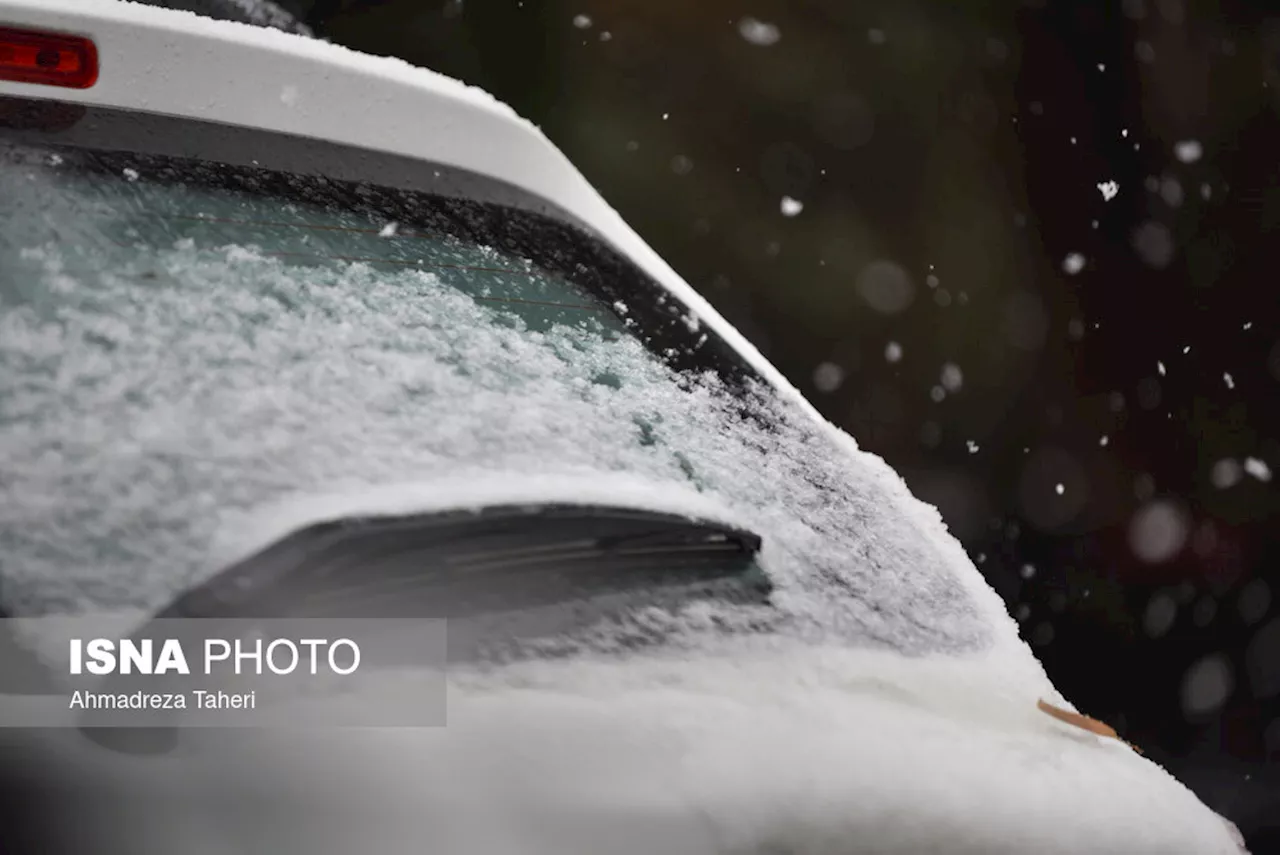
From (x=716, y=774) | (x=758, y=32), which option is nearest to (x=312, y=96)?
(x=716, y=774)

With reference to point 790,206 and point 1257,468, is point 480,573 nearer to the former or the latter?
point 790,206

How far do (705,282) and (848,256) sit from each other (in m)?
0.86

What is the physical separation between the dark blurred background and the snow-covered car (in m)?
5.20

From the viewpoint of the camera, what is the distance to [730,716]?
1.07 meters

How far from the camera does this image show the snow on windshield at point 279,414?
0.99 m

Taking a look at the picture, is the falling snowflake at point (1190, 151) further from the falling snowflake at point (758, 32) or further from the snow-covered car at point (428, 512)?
the snow-covered car at point (428, 512)

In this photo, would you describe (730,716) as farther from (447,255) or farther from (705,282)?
(705,282)

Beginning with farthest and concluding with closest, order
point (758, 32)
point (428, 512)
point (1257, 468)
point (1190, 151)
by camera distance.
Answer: point (758, 32)
point (1190, 151)
point (1257, 468)
point (428, 512)

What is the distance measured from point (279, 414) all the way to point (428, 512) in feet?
0.57

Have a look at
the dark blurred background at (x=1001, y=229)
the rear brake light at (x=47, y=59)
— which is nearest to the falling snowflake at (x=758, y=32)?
the dark blurred background at (x=1001, y=229)


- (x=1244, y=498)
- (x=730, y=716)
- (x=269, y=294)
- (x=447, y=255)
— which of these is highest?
(x=1244, y=498)

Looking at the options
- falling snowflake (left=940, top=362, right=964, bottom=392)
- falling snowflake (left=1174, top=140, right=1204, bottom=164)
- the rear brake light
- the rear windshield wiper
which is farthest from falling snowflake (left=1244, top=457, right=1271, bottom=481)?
the rear brake light

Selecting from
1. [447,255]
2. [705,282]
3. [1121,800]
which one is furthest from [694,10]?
[1121,800]

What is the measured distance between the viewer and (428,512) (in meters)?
1.09
